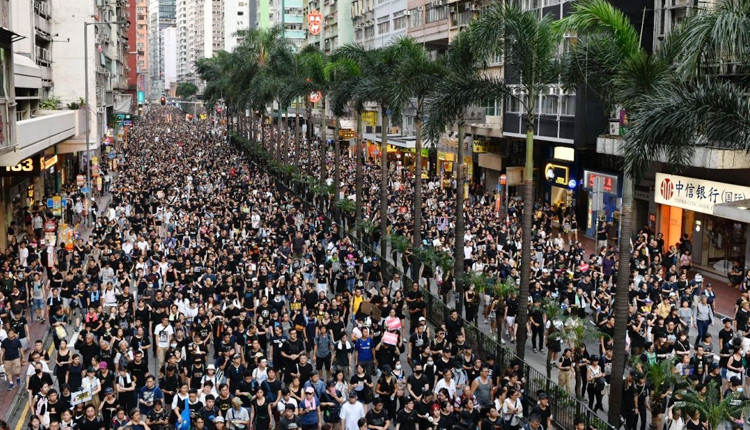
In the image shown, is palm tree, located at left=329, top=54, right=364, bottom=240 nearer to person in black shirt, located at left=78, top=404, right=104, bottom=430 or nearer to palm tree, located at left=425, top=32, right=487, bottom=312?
palm tree, located at left=425, top=32, right=487, bottom=312

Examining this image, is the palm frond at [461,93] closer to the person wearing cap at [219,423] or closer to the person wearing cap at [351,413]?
the person wearing cap at [351,413]

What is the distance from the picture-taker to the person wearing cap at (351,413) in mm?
13523

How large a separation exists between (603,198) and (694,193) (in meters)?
7.98

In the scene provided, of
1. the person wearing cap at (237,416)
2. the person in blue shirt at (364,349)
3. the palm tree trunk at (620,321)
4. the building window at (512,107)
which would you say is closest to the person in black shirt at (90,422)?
the person wearing cap at (237,416)

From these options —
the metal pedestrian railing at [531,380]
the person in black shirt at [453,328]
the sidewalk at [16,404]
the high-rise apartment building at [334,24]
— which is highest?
the high-rise apartment building at [334,24]

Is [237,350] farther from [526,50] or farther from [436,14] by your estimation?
[436,14]

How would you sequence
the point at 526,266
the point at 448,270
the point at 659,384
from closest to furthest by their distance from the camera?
the point at 659,384 → the point at 526,266 → the point at 448,270

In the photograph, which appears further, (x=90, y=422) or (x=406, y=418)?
(x=406, y=418)

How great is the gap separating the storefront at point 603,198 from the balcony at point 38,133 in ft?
68.3

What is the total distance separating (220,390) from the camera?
548 inches

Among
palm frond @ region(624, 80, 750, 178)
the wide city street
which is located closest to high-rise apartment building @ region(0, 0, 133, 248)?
the wide city street

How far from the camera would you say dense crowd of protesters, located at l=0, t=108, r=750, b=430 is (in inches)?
547

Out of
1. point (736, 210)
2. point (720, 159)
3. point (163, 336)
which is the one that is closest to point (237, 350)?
point (163, 336)

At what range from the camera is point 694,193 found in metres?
30.2
